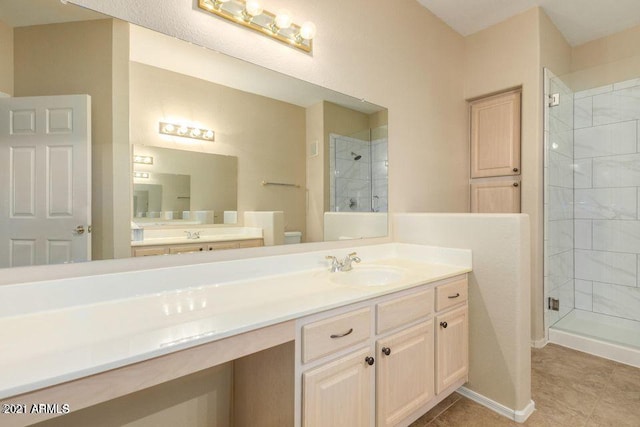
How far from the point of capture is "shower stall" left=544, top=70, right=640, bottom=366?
2557 mm

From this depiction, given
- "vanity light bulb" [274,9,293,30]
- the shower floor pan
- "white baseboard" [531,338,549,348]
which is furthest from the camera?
"white baseboard" [531,338,549,348]

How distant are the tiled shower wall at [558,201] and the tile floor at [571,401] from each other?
488 millimetres

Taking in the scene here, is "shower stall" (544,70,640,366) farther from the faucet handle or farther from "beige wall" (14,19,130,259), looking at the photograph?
"beige wall" (14,19,130,259)

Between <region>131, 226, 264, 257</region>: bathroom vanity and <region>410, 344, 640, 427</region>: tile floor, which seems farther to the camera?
<region>410, 344, 640, 427</region>: tile floor

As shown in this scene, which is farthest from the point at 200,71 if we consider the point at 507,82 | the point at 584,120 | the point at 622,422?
the point at 584,120

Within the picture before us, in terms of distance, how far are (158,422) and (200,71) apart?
1479 mm

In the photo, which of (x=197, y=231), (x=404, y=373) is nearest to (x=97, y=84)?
(x=197, y=231)

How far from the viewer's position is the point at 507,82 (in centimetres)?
261

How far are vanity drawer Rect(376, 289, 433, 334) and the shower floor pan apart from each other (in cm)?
183

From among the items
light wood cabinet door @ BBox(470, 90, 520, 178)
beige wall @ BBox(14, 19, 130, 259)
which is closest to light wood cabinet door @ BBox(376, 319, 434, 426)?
beige wall @ BBox(14, 19, 130, 259)

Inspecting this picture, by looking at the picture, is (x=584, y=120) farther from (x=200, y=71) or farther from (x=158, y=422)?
(x=158, y=422)

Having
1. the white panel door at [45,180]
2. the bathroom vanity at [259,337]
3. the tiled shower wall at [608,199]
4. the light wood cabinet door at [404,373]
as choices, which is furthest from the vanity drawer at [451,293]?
the tiled shower wall at [608,199]

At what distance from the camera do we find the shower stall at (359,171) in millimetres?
1823

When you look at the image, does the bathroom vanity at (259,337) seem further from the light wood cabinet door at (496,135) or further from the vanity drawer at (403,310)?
the light wood cabinet door at (496,135)
